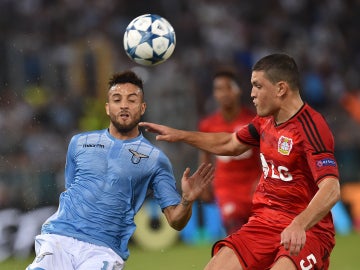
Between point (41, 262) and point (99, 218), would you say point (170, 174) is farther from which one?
point (41, 262)

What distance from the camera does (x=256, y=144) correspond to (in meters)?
7.28

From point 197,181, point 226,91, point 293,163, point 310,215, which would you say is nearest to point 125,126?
point 197,181

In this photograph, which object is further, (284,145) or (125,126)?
(125,126)

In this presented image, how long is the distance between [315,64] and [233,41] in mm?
1786

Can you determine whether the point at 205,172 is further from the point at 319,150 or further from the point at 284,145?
the point at 319,150

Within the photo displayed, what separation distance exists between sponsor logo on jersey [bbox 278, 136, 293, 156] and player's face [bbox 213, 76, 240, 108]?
3.90 m

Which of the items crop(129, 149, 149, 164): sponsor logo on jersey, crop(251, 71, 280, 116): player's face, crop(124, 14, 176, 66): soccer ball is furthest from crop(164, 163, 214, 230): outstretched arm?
crop(124, 14, 176, 66): soccer ball

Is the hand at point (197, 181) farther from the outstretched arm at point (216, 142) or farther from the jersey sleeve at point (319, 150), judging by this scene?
the jersey sleeve at point (319, 150)

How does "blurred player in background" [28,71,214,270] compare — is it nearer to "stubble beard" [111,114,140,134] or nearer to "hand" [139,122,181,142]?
"stubble beard" [111,114,140,134]

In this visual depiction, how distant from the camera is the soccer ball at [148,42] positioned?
7992 mm

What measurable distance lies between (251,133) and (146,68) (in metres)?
9.58

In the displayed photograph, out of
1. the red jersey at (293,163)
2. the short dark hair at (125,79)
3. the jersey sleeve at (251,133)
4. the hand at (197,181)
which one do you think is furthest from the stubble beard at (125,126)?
the red jersey at (293,163)

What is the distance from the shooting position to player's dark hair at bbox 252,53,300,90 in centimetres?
672

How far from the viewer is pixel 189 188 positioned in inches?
262
